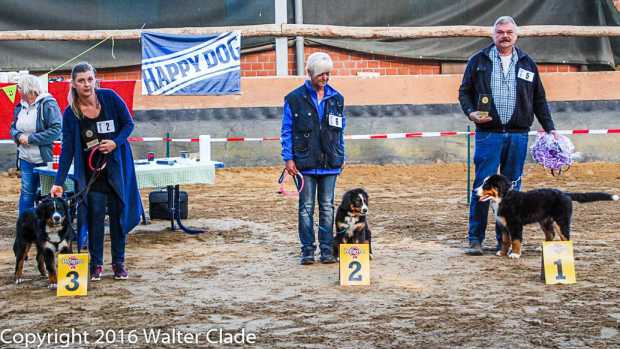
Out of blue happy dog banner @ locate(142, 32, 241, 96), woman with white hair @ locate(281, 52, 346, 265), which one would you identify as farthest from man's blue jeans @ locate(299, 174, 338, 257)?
blue happy dog banner @ locate(142, 32, 241, 96)

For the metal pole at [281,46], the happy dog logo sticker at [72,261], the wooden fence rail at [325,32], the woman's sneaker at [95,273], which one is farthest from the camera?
the metal pole at [281,46]

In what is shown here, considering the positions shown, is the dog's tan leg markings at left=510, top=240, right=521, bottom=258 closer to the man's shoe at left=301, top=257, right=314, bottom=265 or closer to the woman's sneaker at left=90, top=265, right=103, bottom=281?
the man's shoe at left=301, top=257, right=314, bottom=265

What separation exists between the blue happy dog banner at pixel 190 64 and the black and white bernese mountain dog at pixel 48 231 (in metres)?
8.70

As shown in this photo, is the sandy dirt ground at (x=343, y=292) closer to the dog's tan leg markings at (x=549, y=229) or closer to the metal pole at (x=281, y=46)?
the dog's tan leg markings at (x=549, y=229)

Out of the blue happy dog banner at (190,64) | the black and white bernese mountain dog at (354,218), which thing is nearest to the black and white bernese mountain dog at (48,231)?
the black and white bernese mountain dog at (354,218)

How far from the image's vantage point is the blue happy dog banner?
15672mm

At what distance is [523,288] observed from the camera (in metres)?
6.80

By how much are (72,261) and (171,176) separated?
102 inches

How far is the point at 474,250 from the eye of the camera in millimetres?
8359

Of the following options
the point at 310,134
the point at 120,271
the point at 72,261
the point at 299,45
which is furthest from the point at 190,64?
the point at 72,261

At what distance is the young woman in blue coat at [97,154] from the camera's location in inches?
276

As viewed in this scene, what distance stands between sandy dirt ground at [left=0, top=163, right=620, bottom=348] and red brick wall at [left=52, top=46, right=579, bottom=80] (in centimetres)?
686

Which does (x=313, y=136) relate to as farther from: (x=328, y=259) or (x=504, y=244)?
(x=504, y=244)

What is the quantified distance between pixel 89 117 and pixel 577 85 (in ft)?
37.5
